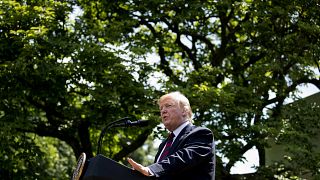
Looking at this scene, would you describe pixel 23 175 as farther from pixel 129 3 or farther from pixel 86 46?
pixel 129 3

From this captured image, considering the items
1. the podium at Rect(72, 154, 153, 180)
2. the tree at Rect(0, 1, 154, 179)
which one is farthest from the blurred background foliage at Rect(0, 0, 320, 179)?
the podium at Rect(72, 154, 153, 180)

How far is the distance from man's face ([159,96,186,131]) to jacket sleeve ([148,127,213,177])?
17 centimetres

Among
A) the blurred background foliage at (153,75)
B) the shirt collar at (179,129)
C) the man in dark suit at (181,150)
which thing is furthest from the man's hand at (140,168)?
the blurred background foliage at (153,75)

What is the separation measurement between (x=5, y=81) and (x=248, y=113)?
549 cm

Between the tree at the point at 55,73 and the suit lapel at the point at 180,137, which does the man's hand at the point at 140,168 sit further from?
the tree at the point at 55,73

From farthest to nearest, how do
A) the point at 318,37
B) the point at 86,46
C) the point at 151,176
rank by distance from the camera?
the point at 318,37, the point at 86,46, the point at 151,176

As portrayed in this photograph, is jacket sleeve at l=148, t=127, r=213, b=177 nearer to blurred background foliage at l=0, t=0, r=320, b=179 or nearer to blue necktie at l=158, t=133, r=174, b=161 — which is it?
blue necktie at l=158, t=133, r=174, b=161

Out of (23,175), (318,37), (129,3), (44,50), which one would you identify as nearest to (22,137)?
(23,175)

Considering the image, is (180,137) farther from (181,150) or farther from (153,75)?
(153,75)

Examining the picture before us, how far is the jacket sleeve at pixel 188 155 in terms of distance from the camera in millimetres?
3912

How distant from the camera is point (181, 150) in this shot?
4.04 m

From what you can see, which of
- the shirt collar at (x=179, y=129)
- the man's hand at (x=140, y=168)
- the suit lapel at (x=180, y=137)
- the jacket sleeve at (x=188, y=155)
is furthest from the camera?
the shirt collar at (x=179, y=129)

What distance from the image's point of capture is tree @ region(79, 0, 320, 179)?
13086 millimetres

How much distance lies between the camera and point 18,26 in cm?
1309
